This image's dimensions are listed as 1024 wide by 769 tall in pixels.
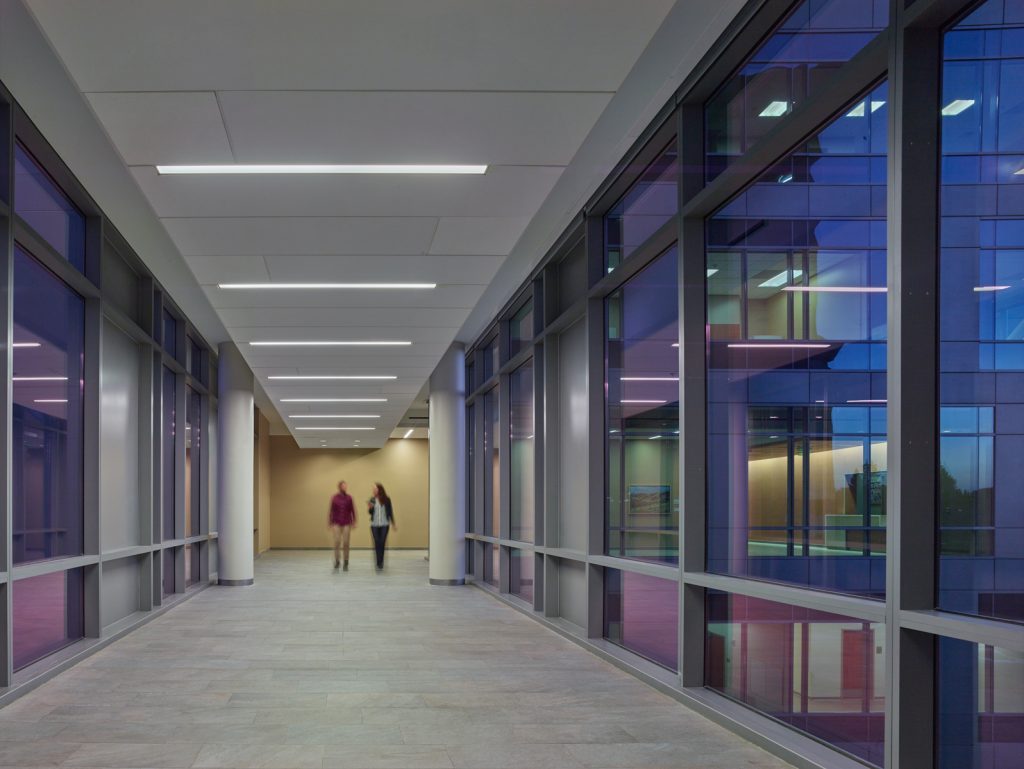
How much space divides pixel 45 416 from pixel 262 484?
24753mm

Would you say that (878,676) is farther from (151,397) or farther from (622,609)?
(151,397)

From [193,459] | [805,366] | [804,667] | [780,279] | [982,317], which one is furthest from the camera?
[193,459]

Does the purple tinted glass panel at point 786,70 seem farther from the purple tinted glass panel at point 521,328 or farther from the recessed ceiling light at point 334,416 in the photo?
the recessed ceiling light at point 334,416

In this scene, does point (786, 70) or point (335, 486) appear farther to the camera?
point (335, 486)

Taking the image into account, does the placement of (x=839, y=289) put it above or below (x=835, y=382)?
above

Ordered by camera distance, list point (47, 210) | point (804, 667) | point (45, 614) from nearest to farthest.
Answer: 1. point (804, 667)
2. point (47, 210)
3. point (45, 614)

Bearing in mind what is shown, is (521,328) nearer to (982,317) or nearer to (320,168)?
(320,168)

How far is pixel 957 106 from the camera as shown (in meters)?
3.77

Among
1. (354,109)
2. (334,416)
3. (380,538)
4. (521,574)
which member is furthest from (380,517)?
(354,109)

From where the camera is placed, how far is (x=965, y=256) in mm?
3738

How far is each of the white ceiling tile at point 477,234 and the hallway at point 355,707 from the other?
3203 mm

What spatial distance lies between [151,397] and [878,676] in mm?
8926

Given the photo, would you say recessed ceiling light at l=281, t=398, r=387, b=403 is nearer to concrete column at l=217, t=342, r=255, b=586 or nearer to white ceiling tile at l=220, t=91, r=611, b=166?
concrete column at l=217, t=342, r=255, b=586

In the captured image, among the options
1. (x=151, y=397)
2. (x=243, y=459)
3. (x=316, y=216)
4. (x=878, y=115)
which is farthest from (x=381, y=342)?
(x=878, y=115)
